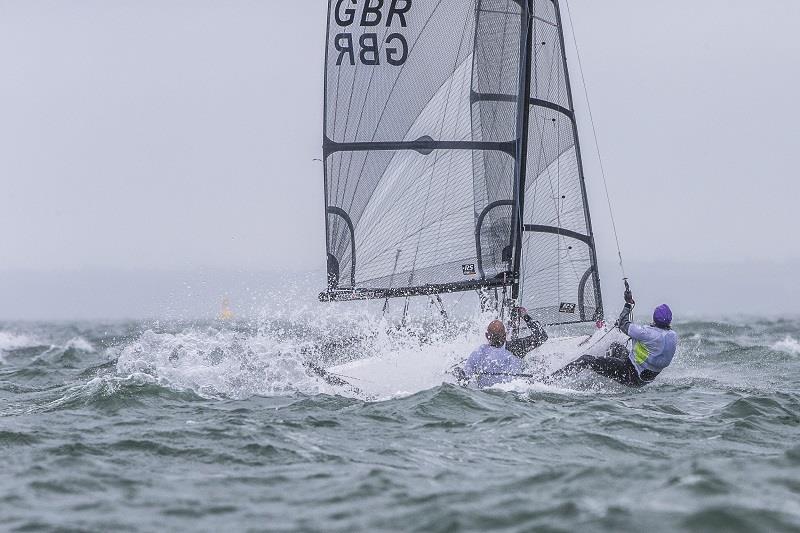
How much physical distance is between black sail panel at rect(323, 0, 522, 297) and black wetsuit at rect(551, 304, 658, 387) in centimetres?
178

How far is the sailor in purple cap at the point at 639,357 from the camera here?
42.2 ft

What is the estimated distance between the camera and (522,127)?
14219mm

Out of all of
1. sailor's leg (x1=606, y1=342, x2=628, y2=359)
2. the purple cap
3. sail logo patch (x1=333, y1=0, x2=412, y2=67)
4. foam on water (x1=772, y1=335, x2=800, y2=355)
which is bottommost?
foam on water (x1=772, y1=335, x2=800, y2=355)

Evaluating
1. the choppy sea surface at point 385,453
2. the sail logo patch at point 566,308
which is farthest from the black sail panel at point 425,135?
the sail logo patch at point 566,308

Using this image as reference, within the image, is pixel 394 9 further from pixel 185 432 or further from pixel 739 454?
pixel 739 454

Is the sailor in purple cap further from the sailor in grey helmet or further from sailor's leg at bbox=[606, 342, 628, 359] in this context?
the sailor in grey helmet

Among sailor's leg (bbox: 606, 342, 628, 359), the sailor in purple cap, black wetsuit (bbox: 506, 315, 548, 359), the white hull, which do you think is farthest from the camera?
black wetsuit (bbox: 506, 315, 548, 359)

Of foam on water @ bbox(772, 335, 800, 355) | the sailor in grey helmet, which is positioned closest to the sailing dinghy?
the sailor in grey helmet

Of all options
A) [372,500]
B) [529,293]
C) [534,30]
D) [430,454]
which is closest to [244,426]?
[430,454]

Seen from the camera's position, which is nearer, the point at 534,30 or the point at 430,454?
the point at 430,454

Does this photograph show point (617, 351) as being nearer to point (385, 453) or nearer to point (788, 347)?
point (385, 453)

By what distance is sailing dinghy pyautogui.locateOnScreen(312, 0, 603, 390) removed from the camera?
46.4ft

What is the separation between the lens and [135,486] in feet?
24.0

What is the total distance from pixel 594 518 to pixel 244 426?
14.5 feet
